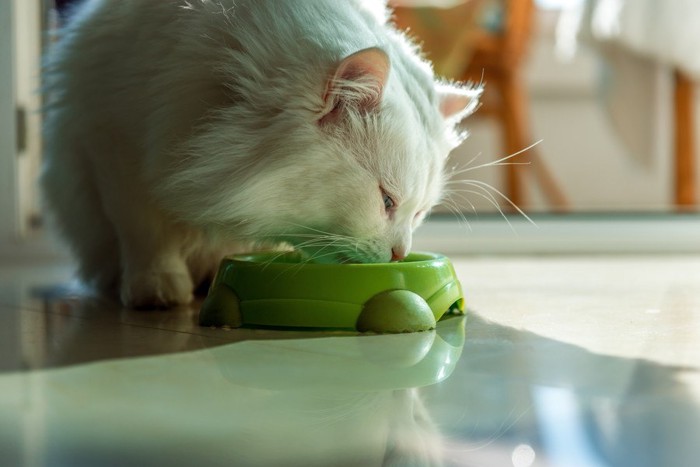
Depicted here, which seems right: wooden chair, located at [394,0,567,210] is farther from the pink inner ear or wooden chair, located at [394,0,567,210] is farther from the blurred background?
the pink inner ear

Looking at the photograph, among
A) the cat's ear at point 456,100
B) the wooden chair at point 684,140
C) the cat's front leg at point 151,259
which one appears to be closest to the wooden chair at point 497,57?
the wooden chair at point 684,140

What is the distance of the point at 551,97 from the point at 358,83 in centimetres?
444

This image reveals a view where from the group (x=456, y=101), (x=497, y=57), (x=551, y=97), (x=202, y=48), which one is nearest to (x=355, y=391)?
(x=202, y=48)

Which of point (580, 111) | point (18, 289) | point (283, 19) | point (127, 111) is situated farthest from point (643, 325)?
point (580, 111)

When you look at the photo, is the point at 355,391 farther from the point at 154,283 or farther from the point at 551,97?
the point at 551,97

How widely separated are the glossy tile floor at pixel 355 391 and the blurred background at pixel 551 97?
0.65m

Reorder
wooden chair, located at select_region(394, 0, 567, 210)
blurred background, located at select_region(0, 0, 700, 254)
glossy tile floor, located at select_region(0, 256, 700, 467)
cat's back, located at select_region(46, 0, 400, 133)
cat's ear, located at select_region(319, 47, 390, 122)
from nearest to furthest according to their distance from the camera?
glossy tile floor, located at select_region(0, 256, 700, 467), cat's ear, located at select_region(319, 47, 390, 122), cat's back, located at select_region(46, 0, 400, 133), blurred background, located at select_region(0, 0, 700, 254), wooden chair, located at select_region(394, 0, 567, 210)

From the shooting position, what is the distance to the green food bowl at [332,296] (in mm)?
1486

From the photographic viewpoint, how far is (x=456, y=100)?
187 cm

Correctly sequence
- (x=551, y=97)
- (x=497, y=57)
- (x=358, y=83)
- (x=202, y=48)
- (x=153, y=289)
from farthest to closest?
(x=551, y=97)
(x=497, y=57)
(x=153, y=289)
(x=202, y=48)
(x=358, y=83)

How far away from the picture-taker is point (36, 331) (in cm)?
154

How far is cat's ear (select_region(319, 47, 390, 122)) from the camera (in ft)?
4.56

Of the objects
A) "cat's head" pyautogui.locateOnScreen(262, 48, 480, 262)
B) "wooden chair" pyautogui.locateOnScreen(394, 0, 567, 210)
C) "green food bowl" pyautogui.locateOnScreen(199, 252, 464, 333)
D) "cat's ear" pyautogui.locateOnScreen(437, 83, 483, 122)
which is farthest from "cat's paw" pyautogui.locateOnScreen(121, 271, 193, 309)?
"wooden chair" pyautogui.locateOnScreen(394, 0, 567, 210)

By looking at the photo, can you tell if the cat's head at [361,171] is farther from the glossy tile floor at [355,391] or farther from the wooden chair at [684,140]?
the wooden chair at [684,140]
